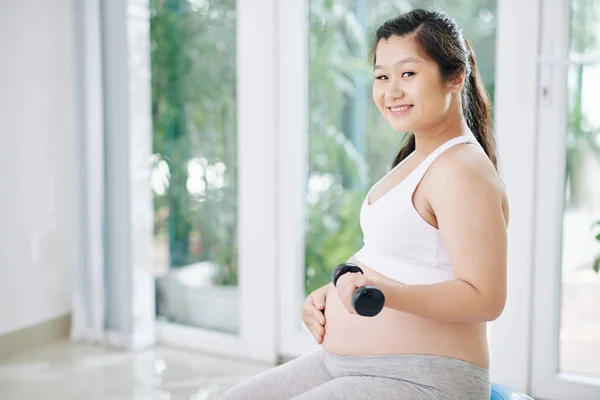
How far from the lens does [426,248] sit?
3.96ft

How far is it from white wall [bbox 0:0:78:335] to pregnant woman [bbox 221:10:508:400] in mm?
1721

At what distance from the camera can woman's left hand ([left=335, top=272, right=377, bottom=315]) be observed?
1.06 meters

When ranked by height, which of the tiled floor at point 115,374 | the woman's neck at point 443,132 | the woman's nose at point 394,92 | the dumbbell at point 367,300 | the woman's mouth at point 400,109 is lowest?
the tiled floor at point 115,374

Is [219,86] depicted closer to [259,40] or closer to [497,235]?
[259,40]

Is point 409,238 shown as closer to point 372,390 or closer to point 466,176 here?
point 466,176

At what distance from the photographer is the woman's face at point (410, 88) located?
4.04ft

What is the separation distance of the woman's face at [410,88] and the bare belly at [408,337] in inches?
10.9

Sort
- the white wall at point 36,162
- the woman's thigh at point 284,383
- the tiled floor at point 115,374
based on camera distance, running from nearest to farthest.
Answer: the woman's thigh at point 284,383 → the tiled floor at point 115,374 → the white wall at point 36,162

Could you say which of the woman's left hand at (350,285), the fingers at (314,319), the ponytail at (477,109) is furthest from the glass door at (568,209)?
the woman's left hand at (350,285)

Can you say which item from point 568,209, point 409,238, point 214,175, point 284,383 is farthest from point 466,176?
point 214,175

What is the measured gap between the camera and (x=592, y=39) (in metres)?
2.07

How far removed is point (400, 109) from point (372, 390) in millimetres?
480

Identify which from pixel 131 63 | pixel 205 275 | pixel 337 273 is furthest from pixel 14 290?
pixel 337 273

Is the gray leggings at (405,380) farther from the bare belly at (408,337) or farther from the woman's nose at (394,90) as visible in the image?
the woman's nose at (394,90)
